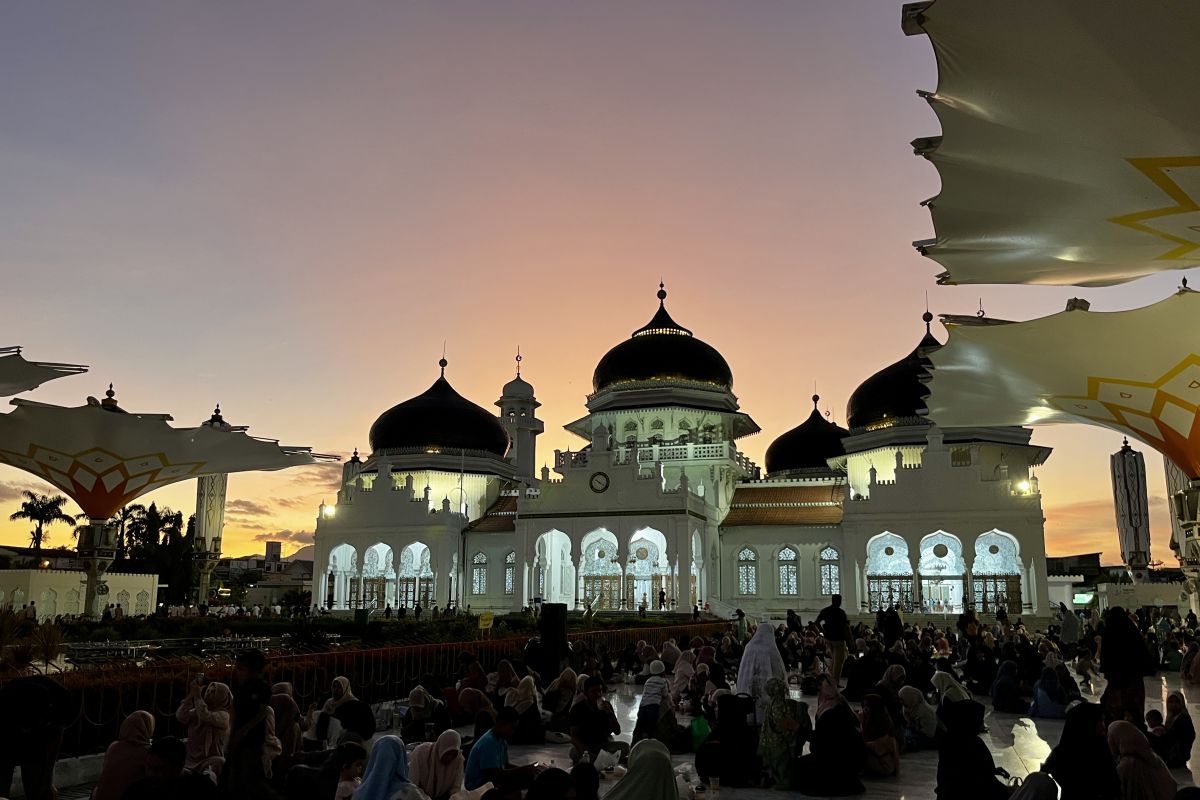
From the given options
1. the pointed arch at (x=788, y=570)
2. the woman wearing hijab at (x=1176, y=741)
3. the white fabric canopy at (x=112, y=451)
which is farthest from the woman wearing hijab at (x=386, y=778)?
the pointed arch at (x=788, y=570)

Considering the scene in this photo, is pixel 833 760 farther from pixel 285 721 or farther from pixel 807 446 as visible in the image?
pixel 807 446

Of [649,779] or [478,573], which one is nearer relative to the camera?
[649,779]

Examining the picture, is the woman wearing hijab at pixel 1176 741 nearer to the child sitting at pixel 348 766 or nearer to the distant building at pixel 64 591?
the child sitting at pixel 348 766

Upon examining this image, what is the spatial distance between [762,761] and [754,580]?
108 feet

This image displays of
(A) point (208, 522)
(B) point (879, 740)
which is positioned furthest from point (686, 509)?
(B) point (879, 740)

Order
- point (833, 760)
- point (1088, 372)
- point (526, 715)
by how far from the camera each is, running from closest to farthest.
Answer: point (833, 760)
point (526, 715)
point (1088, 372)

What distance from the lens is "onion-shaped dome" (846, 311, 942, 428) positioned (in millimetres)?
42125

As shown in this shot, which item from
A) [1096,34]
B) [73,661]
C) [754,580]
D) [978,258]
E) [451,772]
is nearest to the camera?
[451,772]

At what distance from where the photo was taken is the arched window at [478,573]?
44.4 metres

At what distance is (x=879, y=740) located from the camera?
361 inches

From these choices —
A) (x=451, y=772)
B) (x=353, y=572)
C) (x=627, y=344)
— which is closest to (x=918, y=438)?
(x=627, y=344)

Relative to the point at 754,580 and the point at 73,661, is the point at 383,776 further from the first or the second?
the point at 754,580

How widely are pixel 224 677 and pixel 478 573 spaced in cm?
3401

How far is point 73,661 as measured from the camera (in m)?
19.2
